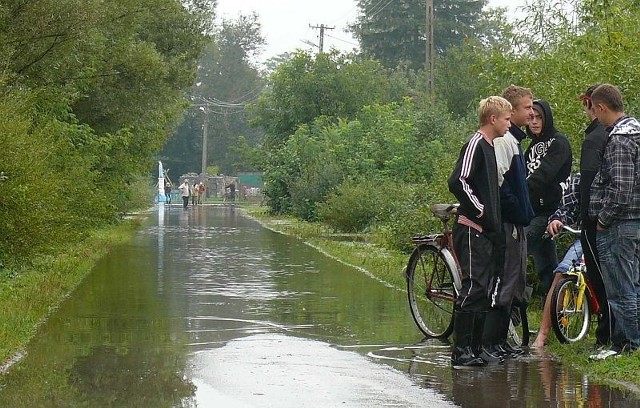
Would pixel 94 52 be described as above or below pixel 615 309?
above

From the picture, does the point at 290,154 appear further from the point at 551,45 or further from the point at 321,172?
the point at 551,45

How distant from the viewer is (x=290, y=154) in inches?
1715

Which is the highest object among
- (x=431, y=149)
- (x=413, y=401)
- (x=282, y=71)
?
(x=282, y=71)

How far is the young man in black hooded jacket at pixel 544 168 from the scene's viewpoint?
9617 millimetres

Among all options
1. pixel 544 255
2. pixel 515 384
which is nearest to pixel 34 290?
pixel 544 255

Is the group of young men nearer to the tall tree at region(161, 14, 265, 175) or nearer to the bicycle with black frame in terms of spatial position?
the bicycle with black frame

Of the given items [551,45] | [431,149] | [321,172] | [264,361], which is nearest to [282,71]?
[321,172]

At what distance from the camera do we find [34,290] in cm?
1353

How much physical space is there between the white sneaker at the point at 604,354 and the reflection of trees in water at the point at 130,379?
2976 mm

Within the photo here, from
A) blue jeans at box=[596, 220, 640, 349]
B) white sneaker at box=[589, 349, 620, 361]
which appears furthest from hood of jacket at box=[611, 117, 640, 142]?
white sneaker at box=[589, 349, 620, 361]

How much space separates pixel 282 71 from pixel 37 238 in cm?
3981

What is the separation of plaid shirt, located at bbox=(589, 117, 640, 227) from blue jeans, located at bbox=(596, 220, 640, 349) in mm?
109

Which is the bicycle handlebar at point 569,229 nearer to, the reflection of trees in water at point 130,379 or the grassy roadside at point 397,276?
the grassy roadside at point 397,276

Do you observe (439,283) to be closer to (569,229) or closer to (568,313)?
(568,313)
